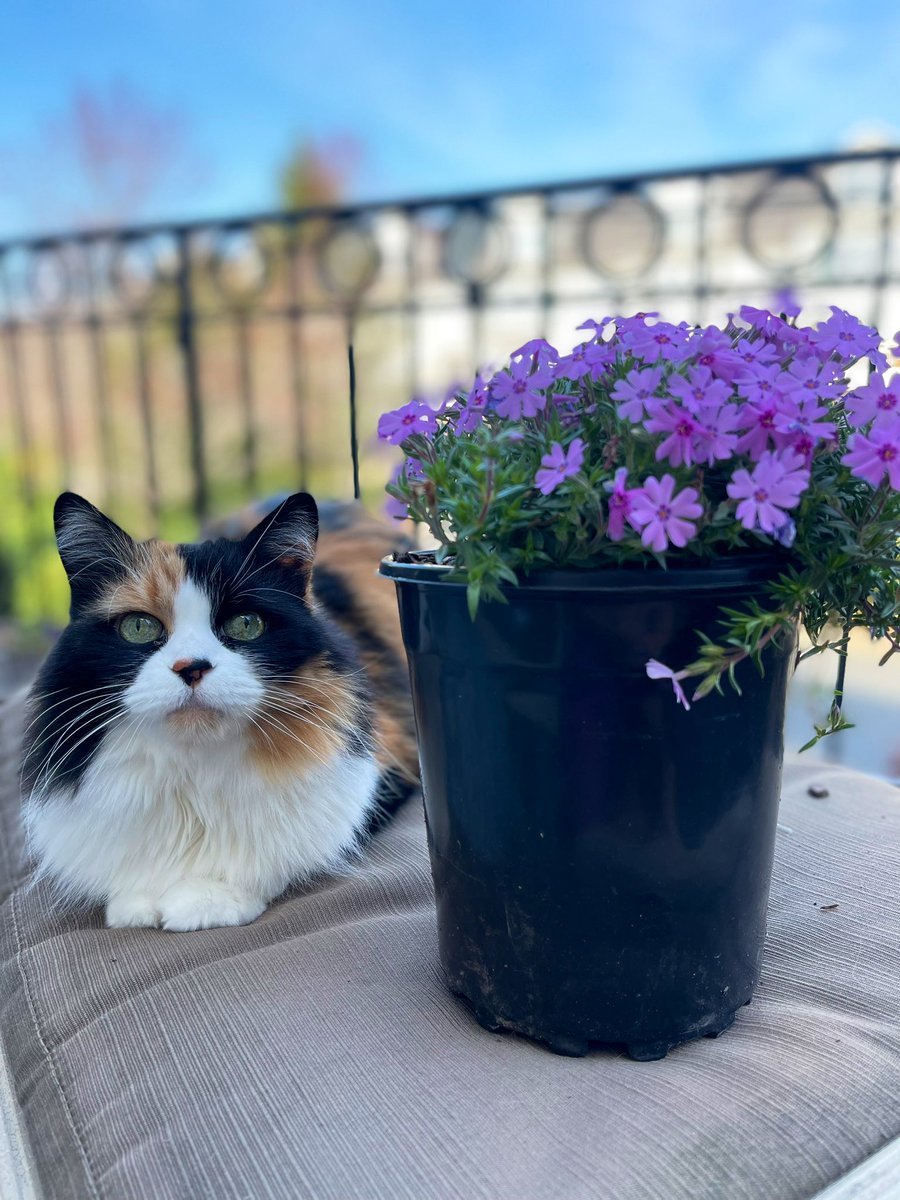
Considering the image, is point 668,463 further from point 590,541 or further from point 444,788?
point 444,788

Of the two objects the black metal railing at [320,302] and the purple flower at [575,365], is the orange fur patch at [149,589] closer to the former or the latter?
the black metal railing at [320,302]

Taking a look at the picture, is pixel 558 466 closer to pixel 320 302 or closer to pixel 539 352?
pixel 539 352

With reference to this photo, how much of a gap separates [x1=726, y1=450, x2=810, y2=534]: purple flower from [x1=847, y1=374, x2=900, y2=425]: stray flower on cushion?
0.09m

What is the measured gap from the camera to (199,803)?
3.80 feet

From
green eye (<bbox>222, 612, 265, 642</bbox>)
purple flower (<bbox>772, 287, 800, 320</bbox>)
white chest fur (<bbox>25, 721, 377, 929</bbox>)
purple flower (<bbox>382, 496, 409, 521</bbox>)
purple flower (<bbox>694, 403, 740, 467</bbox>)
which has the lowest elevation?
white chest fur (<bbox>25, 721, 377, 929</bbox>)

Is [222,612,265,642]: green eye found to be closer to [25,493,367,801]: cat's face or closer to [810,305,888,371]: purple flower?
[25,493,367,801]: cat's face

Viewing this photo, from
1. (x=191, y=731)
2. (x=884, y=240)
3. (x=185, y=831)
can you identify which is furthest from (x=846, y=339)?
(x=884, y=240)

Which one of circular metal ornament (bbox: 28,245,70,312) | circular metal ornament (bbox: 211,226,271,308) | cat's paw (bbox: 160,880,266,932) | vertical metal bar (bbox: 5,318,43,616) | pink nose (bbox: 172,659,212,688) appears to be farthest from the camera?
vertical metal bar (bbox: 5,318,43,616)

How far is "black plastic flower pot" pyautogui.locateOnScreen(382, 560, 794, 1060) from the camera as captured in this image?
792 millimetres

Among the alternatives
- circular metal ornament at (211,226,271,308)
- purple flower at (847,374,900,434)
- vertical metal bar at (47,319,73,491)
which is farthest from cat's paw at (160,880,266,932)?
vertical metal bar at (47,319,73,491)

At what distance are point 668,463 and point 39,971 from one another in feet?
2.96

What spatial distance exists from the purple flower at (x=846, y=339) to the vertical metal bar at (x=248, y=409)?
2.87 metres

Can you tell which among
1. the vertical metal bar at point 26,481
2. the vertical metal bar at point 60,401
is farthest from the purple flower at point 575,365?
the vertical metal bar at point 26,481

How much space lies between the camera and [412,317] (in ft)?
9.97
